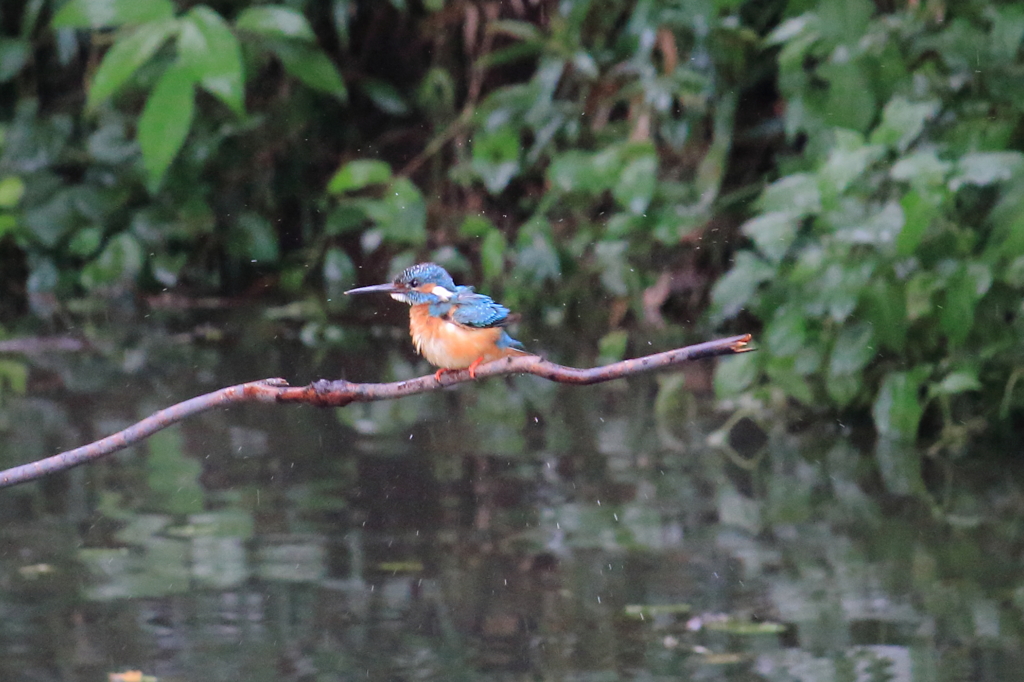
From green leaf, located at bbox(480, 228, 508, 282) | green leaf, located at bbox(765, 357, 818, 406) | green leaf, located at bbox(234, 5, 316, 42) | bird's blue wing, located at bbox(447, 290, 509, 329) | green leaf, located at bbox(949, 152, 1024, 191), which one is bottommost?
bird's blue wing, located at bbox(447, 290, 509, 329)

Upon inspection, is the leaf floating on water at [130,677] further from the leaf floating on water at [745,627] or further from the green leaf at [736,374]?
the green leaf at [736,374]

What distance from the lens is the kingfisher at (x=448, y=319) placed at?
1.71 m

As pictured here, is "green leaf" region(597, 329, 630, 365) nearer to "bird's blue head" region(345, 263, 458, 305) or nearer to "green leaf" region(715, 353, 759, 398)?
"green leaf" region(715, 353, 759, 398)

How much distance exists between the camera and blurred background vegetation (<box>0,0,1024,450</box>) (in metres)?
3.23

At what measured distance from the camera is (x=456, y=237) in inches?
219

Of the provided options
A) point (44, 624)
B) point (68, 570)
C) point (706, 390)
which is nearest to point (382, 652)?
point (44, 624)

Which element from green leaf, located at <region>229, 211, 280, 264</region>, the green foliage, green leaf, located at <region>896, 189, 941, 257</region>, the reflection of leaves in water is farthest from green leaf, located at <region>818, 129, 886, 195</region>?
green leaf, located at <region>229, 211, 280, 264</region>

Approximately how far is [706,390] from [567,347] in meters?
0.54

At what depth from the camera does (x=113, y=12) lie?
4.72 m

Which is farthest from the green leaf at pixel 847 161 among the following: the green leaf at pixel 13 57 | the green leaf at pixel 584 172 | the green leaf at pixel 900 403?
the green leaf at pixel 13 57

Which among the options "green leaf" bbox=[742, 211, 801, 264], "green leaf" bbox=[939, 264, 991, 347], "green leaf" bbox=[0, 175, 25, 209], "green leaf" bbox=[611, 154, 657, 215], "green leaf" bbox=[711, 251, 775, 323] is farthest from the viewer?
"green leaf" bbox=[0, 175, 25, 209]

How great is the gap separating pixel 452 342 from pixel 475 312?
0.05 m

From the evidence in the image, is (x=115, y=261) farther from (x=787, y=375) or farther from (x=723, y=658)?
(x=723, y=658)

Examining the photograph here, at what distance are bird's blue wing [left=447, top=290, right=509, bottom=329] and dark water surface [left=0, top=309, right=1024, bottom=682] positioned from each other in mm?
663
